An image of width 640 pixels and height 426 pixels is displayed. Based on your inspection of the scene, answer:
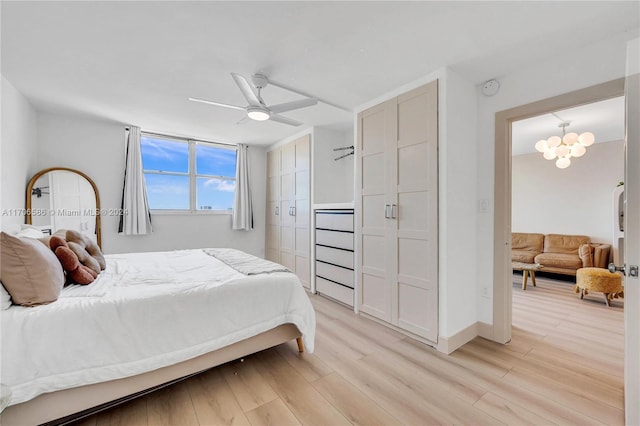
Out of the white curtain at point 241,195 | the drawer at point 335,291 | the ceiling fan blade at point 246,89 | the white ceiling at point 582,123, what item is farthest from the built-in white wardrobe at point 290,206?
the white ceiling at point 582,123

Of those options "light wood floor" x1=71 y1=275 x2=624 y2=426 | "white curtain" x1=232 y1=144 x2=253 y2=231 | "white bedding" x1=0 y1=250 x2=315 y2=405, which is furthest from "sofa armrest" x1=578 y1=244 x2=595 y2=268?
"white curtain" x1=232 y1=144 x2=253 y2=231

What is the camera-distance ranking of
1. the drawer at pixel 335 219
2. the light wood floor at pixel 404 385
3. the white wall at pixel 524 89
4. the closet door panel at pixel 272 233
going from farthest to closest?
the closet door panel at pixel 272 233 → the drawer at pixel 335 219 → the white wall at pixel 524 89 → the light wood floor at pixel 404 385

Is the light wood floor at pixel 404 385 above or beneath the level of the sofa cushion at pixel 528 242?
beneath

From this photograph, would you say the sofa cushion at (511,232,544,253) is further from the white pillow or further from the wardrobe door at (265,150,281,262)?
the white pillow

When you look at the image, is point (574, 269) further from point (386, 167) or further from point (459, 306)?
point (386, 167)

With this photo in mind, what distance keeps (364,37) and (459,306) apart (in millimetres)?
2330

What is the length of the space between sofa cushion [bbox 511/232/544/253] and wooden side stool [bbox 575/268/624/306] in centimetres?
173

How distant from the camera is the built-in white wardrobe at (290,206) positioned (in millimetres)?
4047

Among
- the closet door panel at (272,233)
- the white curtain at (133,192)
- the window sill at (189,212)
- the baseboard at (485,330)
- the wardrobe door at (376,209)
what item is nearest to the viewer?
the baseboard at (485,330)

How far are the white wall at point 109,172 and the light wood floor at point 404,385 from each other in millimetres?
2858

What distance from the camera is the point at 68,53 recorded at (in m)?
2.04

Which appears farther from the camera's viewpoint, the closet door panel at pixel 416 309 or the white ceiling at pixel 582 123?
the white ceiling at pixel 582 123

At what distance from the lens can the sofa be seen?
413 cm

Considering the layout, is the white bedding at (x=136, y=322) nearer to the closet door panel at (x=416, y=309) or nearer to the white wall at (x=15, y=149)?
the closet door panel at (x=416, y=309)
